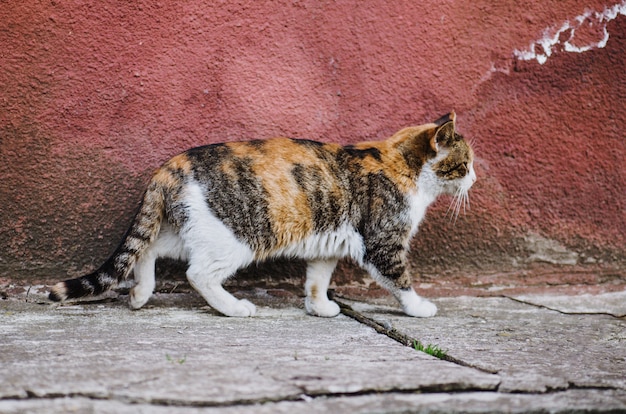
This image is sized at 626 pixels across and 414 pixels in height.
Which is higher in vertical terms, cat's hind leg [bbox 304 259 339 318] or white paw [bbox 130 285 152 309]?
cat's hind leg [bbox 304 259 339 318]

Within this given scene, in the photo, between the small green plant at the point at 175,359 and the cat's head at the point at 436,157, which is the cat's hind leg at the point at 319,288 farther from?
the small green plant at the point at 175,359

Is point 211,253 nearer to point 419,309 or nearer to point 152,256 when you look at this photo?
A: point 152,256

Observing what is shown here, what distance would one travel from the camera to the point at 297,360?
98.7 inches

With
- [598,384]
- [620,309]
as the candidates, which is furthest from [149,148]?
[620,309]

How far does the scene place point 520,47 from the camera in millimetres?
4176

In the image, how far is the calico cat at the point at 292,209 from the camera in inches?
134

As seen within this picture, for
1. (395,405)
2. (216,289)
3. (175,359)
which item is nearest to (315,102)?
(216,289)

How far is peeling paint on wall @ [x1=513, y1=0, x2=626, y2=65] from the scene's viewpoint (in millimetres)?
4188

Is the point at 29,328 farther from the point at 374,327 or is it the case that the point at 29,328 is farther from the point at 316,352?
the point at 374,327

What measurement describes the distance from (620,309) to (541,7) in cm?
191

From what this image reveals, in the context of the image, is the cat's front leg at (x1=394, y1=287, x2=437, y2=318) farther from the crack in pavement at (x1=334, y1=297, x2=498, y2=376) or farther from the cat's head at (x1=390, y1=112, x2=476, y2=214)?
the cat's head at (x1=390, y1=112, x2=476, y2=214)

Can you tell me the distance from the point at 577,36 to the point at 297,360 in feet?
9.56

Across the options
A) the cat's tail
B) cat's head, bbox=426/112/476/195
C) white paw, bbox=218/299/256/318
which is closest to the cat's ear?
cat's head, bbox=426/112/476/195

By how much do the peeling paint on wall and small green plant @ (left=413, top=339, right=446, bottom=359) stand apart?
7.00ft
